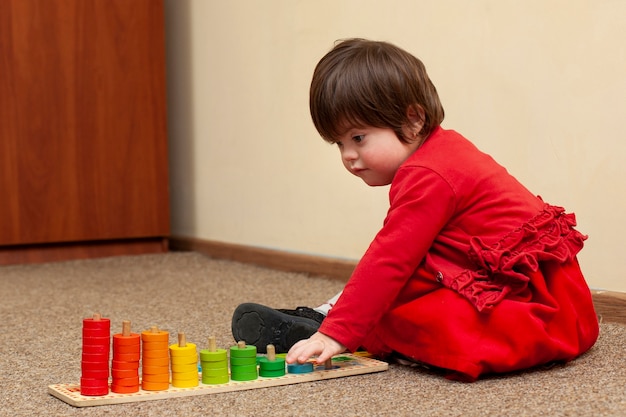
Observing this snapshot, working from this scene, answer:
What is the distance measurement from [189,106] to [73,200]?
47 cm

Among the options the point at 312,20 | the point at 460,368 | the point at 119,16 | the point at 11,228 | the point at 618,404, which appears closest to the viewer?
the point at 618,404

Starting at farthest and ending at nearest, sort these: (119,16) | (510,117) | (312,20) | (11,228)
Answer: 1. (119,16)
2. (11,228)
3. (312,20)
4. (510,117)

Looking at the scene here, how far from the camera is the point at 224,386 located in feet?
3.12

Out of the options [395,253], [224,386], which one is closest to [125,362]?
[224,386]

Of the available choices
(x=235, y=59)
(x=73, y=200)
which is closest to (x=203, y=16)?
(x=235, y=59)

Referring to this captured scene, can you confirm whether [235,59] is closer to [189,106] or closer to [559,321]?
[189,106]

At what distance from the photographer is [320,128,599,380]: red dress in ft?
3.35

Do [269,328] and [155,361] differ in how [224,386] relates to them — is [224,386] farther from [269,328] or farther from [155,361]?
[269,328]

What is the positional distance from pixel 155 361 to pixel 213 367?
7cm

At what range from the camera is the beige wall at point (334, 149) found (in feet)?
4.64

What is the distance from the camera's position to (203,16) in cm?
253

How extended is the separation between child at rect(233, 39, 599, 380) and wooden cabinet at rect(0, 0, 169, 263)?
4.74ft

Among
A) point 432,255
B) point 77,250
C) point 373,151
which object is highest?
point 373,151

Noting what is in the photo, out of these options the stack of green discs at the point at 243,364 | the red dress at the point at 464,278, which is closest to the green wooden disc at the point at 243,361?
the stack of green discs at the point at 243,364
